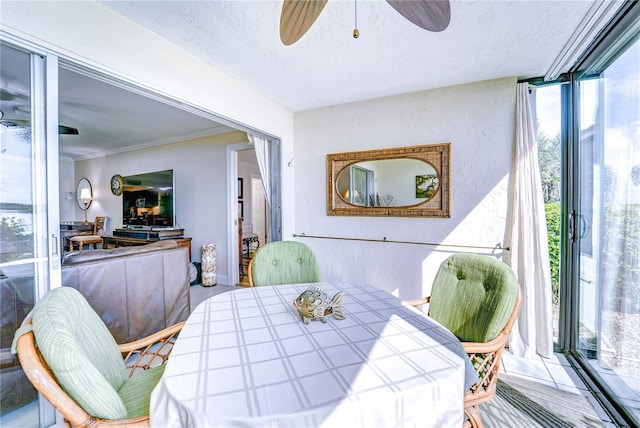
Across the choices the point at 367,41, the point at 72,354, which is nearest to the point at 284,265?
the point at 72,354

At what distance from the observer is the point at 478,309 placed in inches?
54.4

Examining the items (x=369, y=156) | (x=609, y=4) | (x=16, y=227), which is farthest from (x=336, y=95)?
(x=16, y=227)

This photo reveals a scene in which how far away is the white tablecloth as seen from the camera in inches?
25.7

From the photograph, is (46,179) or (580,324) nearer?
(46,179)

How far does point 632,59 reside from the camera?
1.51 m

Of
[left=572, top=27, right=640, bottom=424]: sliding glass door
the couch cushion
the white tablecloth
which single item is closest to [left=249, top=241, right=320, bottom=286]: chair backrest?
the white tablecloth

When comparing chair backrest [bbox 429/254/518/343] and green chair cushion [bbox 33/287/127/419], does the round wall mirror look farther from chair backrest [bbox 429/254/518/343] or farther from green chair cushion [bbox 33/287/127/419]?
chair backrest [bbox 429/254/518/343]

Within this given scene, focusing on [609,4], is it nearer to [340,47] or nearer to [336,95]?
[340,47]

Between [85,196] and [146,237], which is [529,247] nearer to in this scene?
[146,237]

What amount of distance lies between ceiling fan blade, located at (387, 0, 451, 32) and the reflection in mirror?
65.9 inches

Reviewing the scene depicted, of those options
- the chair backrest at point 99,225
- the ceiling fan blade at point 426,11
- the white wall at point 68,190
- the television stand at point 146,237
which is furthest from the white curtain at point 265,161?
the white wall at point 68,190

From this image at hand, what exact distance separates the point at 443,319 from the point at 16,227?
2.34 m

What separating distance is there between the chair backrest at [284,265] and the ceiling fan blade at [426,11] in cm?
155

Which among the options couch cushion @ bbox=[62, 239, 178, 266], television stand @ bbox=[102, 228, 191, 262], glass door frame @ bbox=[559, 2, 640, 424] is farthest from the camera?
television stand @ bbox=[102, 228, 191, 262]
